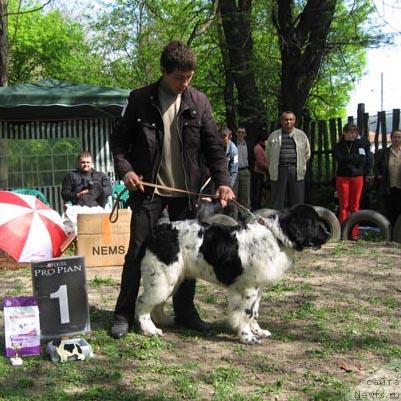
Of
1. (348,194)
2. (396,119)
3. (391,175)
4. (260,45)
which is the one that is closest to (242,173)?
(348,194)

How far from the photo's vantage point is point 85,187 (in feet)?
27.7

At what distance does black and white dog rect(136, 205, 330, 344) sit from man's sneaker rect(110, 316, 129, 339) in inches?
11.8

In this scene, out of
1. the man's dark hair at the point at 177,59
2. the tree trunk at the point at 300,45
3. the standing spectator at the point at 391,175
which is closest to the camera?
the man's dark hair at the point at 177,59

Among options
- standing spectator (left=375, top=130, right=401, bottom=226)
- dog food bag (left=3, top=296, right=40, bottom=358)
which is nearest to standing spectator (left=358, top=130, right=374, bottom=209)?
standing spectator (left=375, top=130, right=401, bottom=226)

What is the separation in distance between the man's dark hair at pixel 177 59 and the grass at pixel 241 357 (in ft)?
6.73

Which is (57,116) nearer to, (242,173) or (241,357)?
(242,173)

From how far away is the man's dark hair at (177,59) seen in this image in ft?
13.6

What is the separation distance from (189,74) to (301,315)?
236cm

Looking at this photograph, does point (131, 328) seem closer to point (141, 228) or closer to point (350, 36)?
point (141, 228)

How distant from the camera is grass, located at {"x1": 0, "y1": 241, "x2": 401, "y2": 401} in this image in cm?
354

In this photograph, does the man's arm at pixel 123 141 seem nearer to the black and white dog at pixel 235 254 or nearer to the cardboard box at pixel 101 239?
the black and white dog at pixel 235 254

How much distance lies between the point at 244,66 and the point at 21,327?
10588 millimetres

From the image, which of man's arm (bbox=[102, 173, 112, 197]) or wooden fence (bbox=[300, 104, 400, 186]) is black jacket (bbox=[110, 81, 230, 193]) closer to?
man's arm (bbox=[102, 173, 112, 197])

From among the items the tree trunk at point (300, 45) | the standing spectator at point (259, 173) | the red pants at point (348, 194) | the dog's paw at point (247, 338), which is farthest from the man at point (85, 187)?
the tree trunk at point (300, 45)
